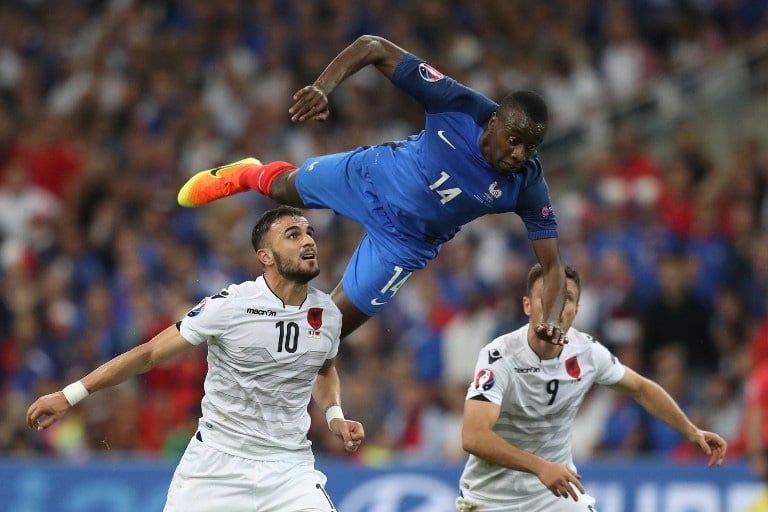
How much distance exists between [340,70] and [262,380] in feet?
5.73

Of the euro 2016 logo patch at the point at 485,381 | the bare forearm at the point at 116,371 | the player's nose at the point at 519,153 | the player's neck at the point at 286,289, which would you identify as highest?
the player's nose at the point at 519,153

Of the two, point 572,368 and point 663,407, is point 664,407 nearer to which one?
point 663,407

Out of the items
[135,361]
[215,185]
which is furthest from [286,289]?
[215,185]

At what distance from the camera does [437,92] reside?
25.4 ft

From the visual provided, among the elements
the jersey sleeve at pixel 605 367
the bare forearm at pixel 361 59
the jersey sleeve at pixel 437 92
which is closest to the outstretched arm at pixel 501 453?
the jersey sleeve at pixel 605 367

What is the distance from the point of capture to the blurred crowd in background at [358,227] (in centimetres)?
1248

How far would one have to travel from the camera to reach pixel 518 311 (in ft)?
41.6

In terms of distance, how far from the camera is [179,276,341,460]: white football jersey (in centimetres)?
766

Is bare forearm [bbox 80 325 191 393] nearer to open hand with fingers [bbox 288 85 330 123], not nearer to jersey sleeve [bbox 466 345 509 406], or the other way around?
open hand with fingers [bbox 288 85 330 123]

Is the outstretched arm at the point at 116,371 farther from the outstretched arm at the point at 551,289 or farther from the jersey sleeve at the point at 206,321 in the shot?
the outstretched arm at the point at 551,289

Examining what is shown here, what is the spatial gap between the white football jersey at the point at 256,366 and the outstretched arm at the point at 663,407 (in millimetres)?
1960

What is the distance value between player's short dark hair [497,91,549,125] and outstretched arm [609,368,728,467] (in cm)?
194

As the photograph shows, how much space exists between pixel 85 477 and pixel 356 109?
578 cm

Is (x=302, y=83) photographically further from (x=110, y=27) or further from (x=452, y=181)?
(x=452, y=181)
